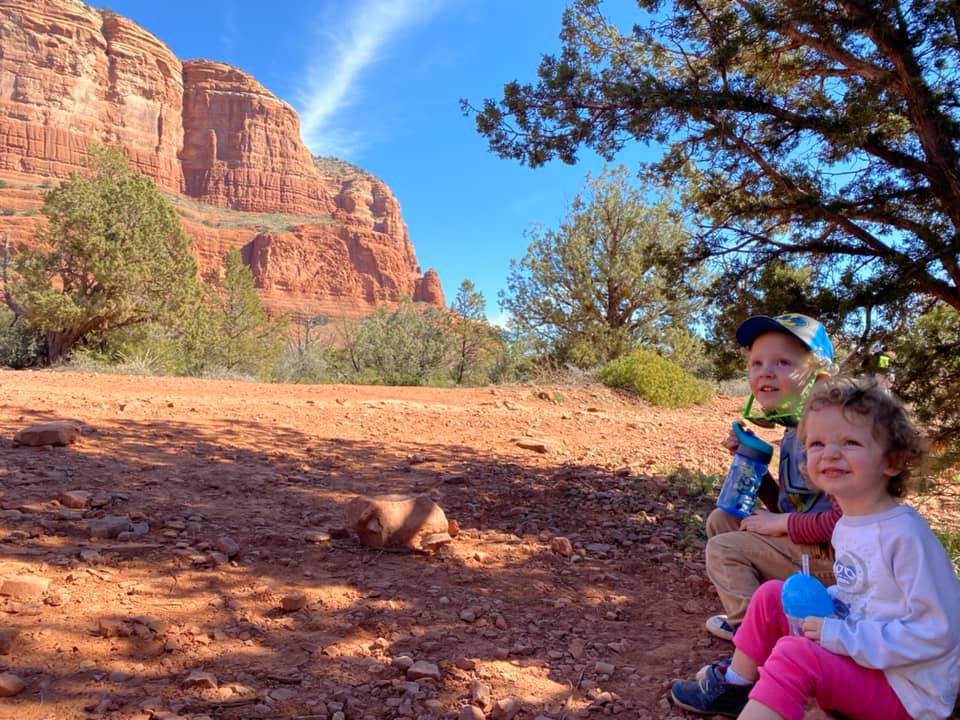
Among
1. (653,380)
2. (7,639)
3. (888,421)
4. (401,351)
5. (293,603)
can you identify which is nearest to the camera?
(888,421)

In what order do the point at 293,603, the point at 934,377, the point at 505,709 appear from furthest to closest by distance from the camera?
1. the point at 934,377
2. the point at 293,603
3. the point at 505,709

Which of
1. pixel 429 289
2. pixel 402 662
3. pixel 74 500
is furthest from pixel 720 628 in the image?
pixel 429 289

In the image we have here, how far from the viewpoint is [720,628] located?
2521 millimetres

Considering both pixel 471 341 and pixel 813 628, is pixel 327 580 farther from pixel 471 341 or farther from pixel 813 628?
pixel 471 341

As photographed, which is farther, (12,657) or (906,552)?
(12,657)

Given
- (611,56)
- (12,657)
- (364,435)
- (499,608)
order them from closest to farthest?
(12,657) < (499,608) < (611,56) < (364,435)

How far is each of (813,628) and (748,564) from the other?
2.42 ft

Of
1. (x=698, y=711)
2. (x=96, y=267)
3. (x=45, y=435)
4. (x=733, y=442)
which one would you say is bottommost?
(x=698, y=711)

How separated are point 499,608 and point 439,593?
30cm

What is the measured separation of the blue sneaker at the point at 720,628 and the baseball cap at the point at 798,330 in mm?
1167

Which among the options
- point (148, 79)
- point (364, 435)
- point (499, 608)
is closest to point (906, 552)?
point (499, 608)

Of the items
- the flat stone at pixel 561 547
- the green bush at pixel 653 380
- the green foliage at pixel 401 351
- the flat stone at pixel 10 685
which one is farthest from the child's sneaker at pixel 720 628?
the green foliage at pixel 401 351

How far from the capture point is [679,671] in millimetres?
2279

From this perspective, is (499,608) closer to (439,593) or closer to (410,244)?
(439,593)
